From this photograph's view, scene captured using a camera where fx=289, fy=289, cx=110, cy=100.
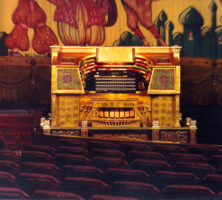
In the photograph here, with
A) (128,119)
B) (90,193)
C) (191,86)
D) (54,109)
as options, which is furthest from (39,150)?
(191,86)

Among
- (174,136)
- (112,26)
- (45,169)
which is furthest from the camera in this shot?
(112,26)

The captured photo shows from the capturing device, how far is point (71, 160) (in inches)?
149

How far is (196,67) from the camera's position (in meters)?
8.66

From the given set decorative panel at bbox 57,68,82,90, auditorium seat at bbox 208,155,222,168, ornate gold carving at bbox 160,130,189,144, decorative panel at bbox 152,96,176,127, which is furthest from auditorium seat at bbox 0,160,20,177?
decorative panel at bbox 152,96,176,127

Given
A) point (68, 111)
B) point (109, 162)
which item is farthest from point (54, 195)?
point (68, 111)

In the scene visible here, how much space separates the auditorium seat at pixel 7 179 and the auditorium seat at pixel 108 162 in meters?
1.03

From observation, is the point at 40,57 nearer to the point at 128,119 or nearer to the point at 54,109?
the point at 54,109

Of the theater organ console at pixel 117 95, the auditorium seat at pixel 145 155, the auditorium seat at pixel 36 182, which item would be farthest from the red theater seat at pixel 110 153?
the theater organ console at pixel 117 95

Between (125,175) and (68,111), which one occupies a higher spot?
(68,111)

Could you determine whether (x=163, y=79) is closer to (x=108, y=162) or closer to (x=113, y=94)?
(x=113, y=94)

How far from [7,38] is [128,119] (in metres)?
4.18


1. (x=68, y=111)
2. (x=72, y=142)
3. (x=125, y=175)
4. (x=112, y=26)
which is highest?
(x=112, y=26)

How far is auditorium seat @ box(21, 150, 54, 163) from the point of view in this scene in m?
3.87

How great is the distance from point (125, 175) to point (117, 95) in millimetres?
4461
